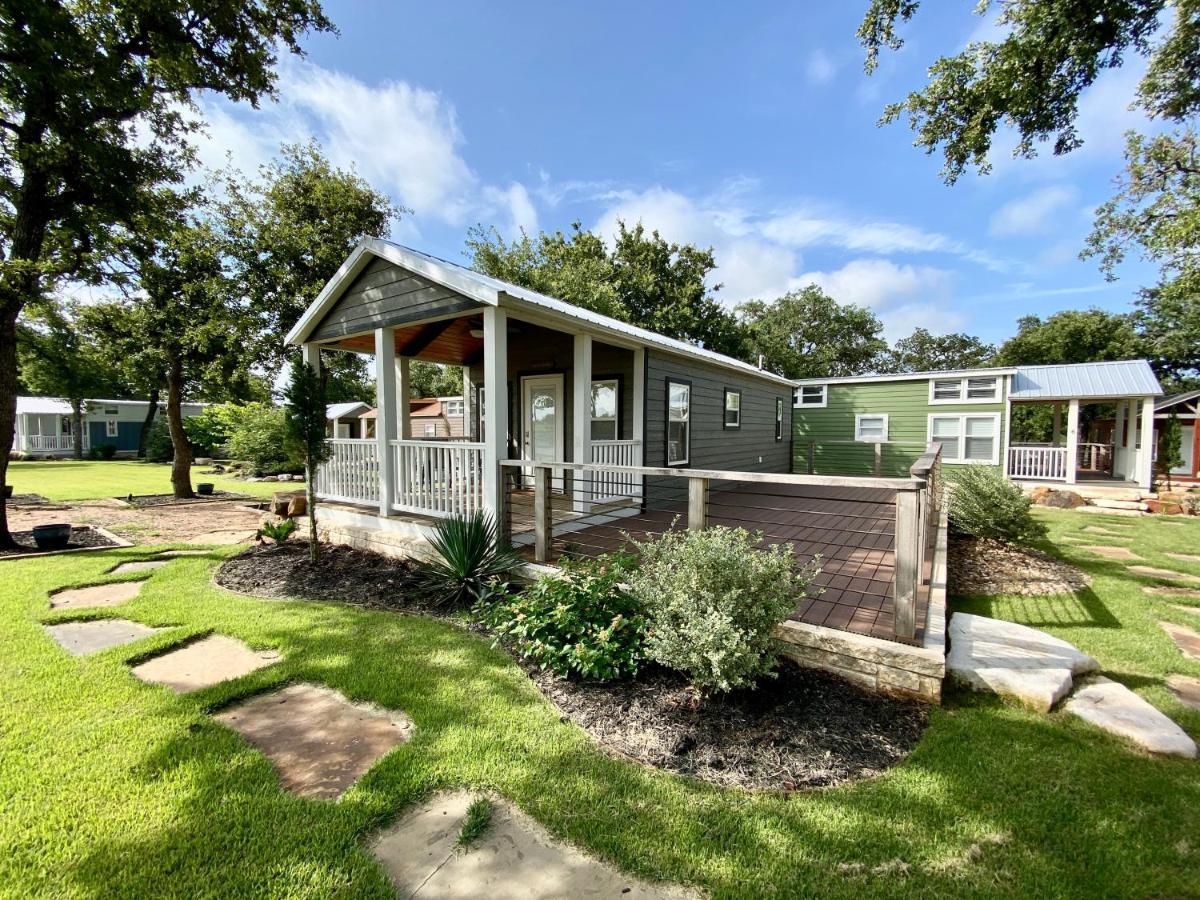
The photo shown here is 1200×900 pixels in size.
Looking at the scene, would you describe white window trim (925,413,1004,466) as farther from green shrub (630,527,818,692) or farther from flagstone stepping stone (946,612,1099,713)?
green shrub (630,527,818,692)

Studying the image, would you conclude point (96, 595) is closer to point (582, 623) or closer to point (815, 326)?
point (582, 623)

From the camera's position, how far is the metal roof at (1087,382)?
1294 cm

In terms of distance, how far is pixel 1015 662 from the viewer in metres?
3.42

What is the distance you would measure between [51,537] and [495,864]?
349 inches

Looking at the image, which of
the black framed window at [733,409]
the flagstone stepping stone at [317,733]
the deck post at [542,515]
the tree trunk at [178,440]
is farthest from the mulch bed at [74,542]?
the black framed window at [733,409]

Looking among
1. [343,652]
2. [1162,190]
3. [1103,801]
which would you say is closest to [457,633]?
[343,652]

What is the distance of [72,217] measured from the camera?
7176 millimetres

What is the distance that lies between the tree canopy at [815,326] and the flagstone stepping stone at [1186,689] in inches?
1227

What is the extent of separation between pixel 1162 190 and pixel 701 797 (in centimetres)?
2015

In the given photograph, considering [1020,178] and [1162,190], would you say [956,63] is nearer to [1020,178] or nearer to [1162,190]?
[1020,178]

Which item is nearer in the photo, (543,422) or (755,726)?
(755,726)

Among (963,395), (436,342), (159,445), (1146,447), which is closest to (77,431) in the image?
(159,445)

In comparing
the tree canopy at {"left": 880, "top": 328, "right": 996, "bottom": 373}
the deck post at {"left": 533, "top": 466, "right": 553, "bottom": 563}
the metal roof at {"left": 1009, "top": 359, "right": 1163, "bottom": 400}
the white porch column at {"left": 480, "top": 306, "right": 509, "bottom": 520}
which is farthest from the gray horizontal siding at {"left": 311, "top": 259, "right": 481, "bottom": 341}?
the tree canopy at {"left": 880, "top": 328, "right": 996, "bottom": 373}

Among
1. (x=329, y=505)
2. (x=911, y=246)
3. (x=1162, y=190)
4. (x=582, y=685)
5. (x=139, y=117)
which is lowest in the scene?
(x=582, y=685)
